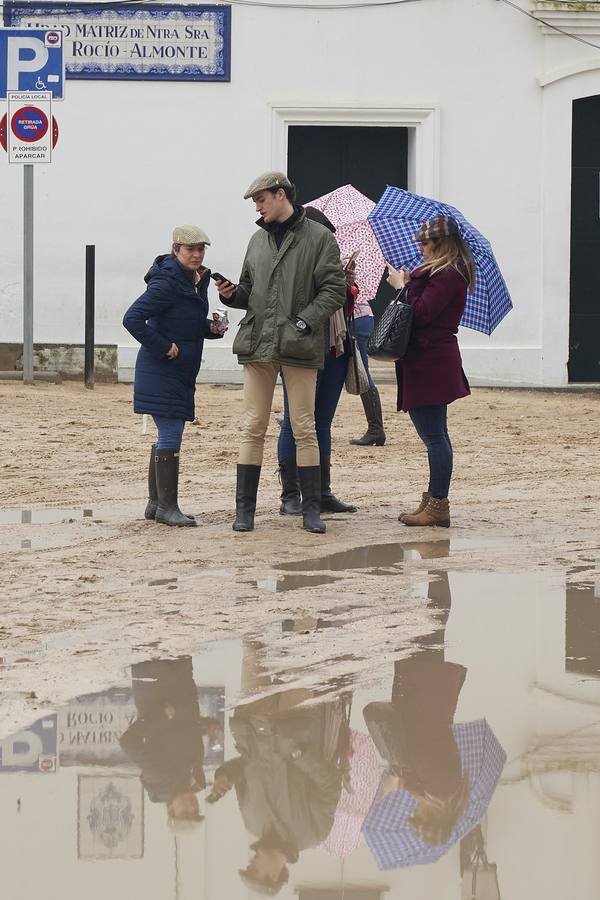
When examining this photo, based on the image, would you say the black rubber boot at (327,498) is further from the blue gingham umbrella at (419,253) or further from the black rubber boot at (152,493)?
the blue gingham umbrella at (419,253)

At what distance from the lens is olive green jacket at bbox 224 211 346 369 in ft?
26.9

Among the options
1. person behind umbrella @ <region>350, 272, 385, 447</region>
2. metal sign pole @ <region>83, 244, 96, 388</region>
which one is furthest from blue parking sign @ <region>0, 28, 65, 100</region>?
person behind umbrella @ <region>350, 272, 385, 447</region>

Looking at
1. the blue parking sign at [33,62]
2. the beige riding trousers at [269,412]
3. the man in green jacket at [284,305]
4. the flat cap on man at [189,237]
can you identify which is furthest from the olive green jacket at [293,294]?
the blue parking sign at [33,62]

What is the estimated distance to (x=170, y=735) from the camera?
4.75 metres

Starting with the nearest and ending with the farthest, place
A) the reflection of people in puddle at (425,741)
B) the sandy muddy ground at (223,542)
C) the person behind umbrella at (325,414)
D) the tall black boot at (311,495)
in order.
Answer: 1. the reflection of people in puddle at (425,741)
2. the sandy muddy ground at (223,542)
3. the tall black boot at (311,495)
4. the person behind umbrella at (325,414)

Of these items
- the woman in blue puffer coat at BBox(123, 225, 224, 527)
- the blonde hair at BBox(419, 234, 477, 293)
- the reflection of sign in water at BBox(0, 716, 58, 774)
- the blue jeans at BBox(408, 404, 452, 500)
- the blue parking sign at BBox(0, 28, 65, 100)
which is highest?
the blue parking sign at BBox(0, 28, 65, 100)

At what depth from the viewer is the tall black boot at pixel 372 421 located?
11.9 metres

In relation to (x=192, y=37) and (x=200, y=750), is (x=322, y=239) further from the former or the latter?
(x=192, y=37)

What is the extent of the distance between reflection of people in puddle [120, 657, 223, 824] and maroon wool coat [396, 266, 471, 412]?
3.35 metres

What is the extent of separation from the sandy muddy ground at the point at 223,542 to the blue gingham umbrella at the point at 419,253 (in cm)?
120

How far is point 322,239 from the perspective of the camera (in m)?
8.27

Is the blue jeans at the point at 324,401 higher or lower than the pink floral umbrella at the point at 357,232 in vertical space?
lower

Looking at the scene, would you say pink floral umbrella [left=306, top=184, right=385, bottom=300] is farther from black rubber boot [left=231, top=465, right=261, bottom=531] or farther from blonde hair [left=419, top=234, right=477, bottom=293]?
black rubber boot [left=231, top=465, right=261, bottom=531]

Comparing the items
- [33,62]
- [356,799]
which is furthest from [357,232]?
[356,799]
